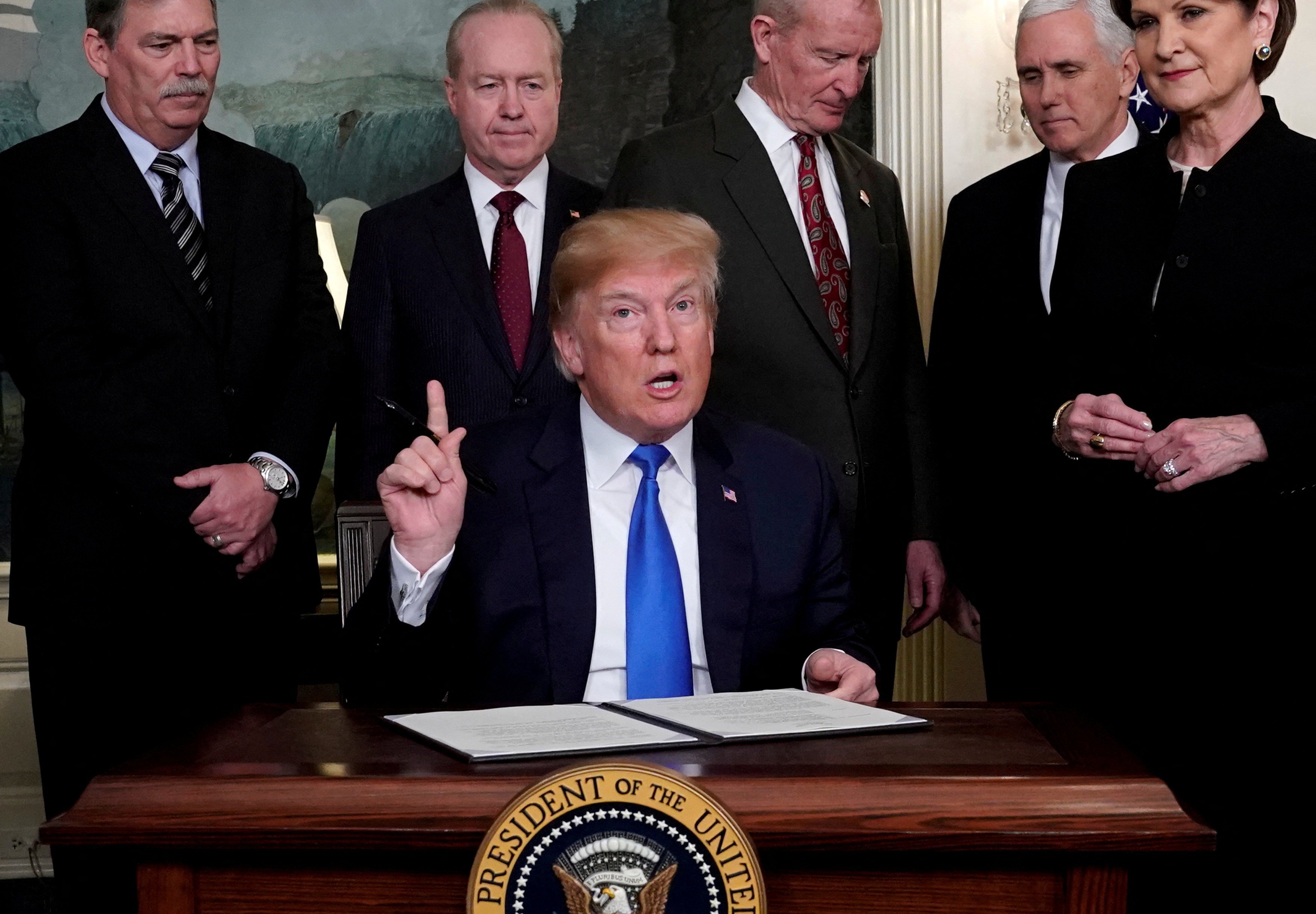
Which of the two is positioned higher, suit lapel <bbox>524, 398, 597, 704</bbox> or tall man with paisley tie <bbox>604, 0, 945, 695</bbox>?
tall man with paisley tie <bbox>604, 0, 945, 695</bbox>

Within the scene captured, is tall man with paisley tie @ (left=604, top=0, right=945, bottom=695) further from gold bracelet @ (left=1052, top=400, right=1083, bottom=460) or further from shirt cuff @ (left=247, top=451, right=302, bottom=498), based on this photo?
shirt cuff @ (left=247, top=451, right=302, bottom=498)

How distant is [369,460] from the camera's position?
10.00 feet

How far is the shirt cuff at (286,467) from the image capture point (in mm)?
2814

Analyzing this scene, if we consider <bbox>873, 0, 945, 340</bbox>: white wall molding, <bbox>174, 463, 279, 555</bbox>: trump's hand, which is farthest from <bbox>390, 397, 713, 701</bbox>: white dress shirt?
<bbox>873, 0, 945, 340</bbox>: white wall molding

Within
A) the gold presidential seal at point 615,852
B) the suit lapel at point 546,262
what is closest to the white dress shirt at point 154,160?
the suit lapel at point 546,262

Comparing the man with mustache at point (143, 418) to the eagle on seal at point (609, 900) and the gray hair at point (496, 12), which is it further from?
the eagle on seal at point (609, 900)

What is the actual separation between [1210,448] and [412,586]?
1260 mm

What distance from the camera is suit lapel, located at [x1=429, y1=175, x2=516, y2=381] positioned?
9.96 feet

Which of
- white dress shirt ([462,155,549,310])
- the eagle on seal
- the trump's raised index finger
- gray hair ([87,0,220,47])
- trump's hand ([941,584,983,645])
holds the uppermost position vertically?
gray hair ([87,0,220,47])

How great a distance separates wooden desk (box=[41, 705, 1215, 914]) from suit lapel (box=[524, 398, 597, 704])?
63 cm

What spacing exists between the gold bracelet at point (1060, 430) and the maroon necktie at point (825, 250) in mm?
588

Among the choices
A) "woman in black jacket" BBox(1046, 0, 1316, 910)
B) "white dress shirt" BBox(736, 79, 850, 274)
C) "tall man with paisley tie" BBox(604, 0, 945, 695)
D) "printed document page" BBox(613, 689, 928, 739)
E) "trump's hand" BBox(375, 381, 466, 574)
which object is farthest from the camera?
"white dress shirt" BBox(736, 79, 850, 274)

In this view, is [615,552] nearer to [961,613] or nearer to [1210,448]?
[1210,448]

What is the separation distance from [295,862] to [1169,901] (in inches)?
73.4
